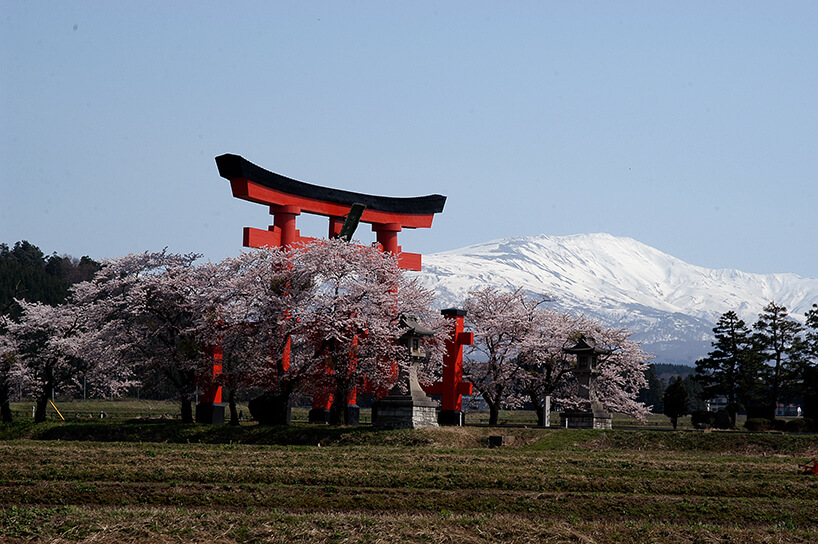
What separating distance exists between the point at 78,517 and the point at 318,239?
1148 inches

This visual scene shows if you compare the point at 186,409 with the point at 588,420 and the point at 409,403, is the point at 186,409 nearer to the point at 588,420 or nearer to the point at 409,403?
the point at 409,403

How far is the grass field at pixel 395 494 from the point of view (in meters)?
18.4

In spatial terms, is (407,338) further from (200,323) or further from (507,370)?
(507,370)

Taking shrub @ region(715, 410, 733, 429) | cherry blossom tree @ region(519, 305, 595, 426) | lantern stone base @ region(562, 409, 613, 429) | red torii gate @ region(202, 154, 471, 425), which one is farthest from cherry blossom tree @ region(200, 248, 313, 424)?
shrub @ region(715, 410, 733, 429)

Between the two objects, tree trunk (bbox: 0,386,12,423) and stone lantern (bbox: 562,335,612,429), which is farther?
tree trunk (bbox: 0,386,12,423)

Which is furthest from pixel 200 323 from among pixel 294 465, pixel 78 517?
pixel 78 517

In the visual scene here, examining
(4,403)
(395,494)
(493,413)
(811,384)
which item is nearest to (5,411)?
(4,403)

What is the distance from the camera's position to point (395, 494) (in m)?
22.7

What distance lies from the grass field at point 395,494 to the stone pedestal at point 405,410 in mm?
2712

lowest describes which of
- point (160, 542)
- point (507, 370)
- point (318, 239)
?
point (160, 542)

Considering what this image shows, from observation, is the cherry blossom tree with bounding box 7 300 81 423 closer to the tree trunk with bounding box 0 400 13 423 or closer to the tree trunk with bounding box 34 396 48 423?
the tree trunk with bounding box 34 396 48 423

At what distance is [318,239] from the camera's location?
155 feet

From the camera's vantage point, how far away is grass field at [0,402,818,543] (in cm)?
1838

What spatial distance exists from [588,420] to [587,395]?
1.30 meters
